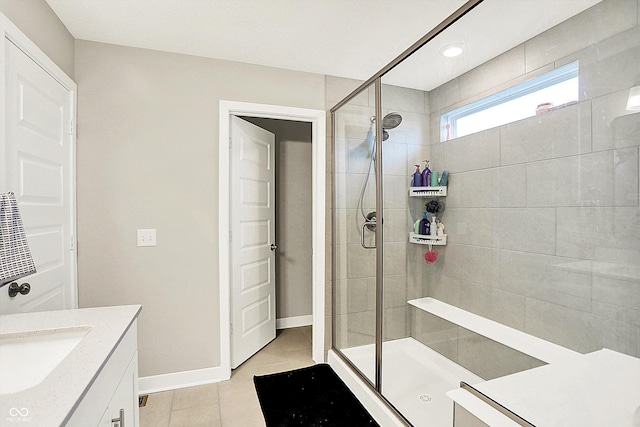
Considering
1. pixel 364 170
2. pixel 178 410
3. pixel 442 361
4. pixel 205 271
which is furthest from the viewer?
pixel 205 271

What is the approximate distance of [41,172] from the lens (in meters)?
1.77

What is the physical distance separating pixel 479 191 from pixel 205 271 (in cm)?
194

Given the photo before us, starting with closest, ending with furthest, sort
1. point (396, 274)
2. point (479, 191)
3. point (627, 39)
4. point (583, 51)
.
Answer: point (627, 39), point (583, 51), point (479, 191), point (396, 274)

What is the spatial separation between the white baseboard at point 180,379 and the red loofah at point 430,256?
1.78 meters

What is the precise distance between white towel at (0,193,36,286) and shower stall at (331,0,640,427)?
171 cm

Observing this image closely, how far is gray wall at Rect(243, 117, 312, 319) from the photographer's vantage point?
11.7ft

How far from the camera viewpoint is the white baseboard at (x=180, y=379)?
2338mm

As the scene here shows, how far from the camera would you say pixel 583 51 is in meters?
1.05

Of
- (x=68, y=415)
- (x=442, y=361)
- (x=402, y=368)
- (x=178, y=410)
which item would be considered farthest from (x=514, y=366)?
(x=178, y=410)

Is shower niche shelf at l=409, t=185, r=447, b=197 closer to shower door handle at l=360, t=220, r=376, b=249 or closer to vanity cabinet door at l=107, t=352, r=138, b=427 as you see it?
shower door handle at l=360, t=220, r=376, b=249

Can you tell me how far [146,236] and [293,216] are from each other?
1604mm

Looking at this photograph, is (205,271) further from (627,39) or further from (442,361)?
(627,39)

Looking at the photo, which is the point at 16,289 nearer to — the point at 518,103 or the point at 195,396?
the point at 195,396

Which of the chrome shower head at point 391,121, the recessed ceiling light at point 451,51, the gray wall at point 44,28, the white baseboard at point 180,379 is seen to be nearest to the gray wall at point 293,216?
the white baseboard at point 180,379
